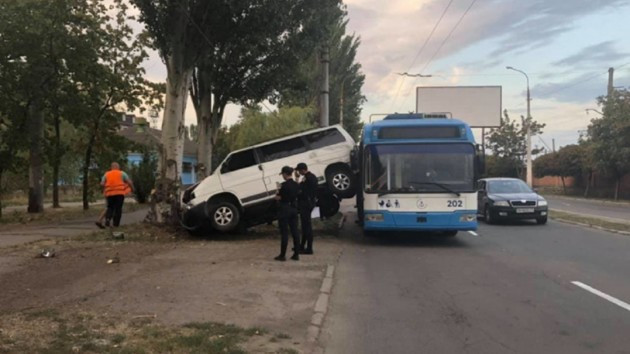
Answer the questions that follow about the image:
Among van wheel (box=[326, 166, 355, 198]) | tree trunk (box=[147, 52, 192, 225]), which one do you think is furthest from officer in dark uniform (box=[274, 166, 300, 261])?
tree trunk (box=[147, 52, 192, 225])

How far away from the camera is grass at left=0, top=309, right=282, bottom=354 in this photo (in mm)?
5223

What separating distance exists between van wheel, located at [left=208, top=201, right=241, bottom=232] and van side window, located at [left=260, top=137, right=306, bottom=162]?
1.52 metres

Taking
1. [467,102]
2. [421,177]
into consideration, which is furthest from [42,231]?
[467,102]

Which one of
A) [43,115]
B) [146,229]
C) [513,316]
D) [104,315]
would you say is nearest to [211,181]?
[146,229]

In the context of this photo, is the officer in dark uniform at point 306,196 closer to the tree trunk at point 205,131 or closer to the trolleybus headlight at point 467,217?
the trolleybus headlight at point 467,217

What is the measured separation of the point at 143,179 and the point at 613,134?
3112cm

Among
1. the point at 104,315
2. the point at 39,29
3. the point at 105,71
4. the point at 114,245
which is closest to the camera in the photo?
the point at 104,315

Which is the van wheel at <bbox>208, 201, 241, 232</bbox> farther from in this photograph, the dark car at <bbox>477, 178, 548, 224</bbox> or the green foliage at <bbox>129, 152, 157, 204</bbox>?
the green foliage at <bbox>129, 152, 157, 204</bbox>

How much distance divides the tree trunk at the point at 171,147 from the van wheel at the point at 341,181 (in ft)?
13.4

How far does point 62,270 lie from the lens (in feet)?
30.8

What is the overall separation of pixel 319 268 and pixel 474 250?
4.63 metres

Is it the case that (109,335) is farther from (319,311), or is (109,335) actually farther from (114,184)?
(114,184)

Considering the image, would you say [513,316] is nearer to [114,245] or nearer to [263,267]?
[263,267]

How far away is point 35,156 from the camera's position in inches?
864
